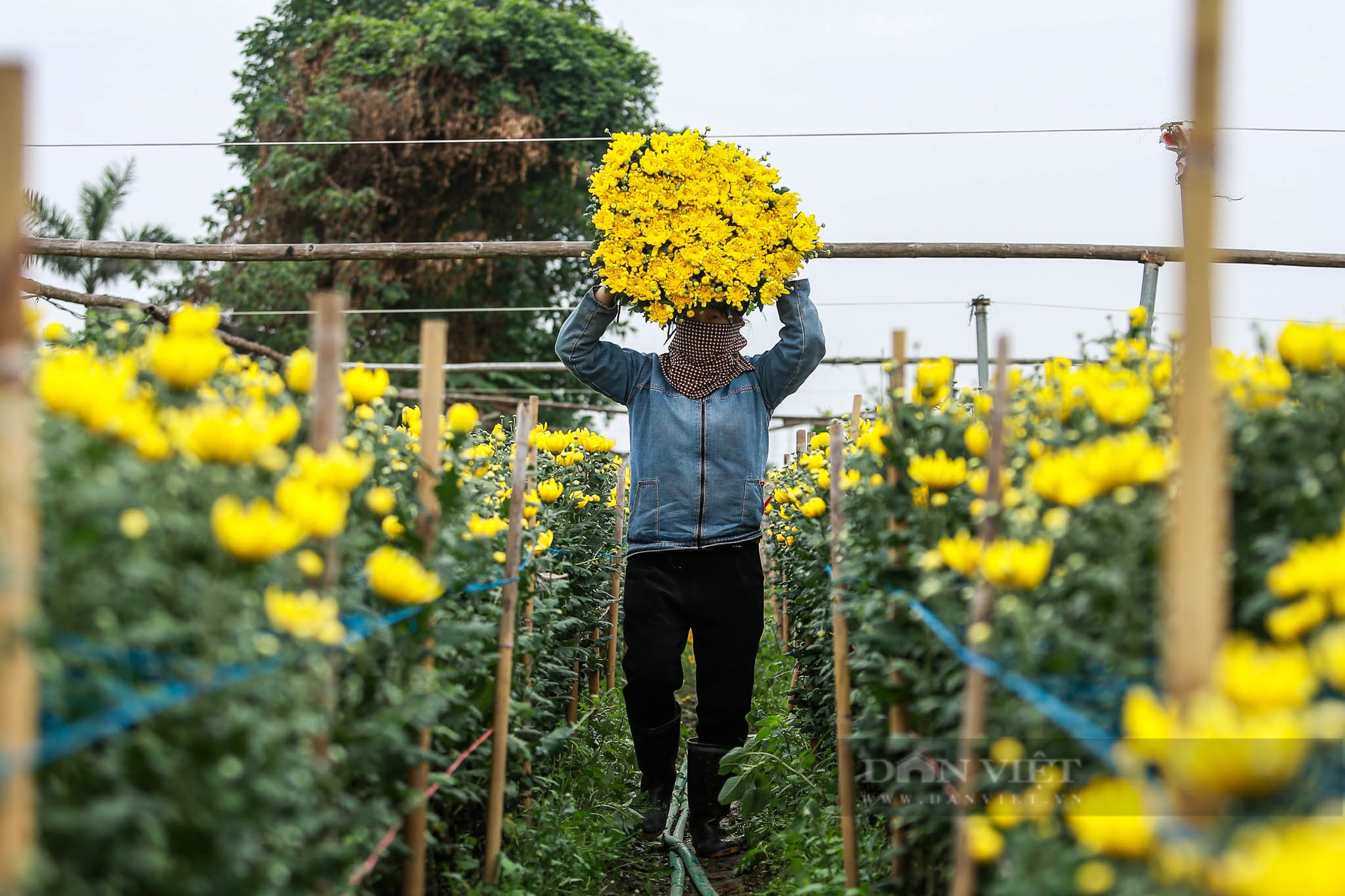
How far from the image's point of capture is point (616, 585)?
21.0 feet

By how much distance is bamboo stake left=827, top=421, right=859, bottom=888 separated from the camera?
3.02 meters

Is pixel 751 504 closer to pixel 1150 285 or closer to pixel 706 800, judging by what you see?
pixel 706 800

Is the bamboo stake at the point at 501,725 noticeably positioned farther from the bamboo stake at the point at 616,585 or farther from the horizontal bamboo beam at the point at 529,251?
the horizontal bamboo beam at the point at 529,251

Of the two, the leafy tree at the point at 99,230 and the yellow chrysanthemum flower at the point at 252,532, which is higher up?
the leafy tree at the point at 99,230

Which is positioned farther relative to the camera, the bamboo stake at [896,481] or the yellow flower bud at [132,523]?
the bamboo stake at [896,481]

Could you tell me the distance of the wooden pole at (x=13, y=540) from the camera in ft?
3.90

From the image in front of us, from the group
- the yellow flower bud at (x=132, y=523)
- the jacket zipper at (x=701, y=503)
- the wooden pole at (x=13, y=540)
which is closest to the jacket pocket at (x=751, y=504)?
the jacket zipper at (x=701, y=503)

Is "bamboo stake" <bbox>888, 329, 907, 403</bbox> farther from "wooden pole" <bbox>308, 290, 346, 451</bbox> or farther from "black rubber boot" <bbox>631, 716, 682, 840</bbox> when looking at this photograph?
"black rubber boot" <bbox>631, 716, 682, 840</bbox>

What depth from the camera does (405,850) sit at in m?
2.22

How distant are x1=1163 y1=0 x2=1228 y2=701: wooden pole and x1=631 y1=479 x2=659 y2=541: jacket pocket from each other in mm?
2657

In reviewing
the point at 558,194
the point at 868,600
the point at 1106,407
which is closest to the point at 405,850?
the point at 868,600

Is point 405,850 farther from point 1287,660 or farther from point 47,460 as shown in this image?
point 1287,660

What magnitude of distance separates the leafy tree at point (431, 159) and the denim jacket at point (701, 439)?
1067 cm

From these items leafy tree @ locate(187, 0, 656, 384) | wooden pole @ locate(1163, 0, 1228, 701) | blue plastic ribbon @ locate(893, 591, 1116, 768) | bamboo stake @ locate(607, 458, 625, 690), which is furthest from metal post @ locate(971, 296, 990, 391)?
leafy tree @ locate(187, 0, 656, 384)
